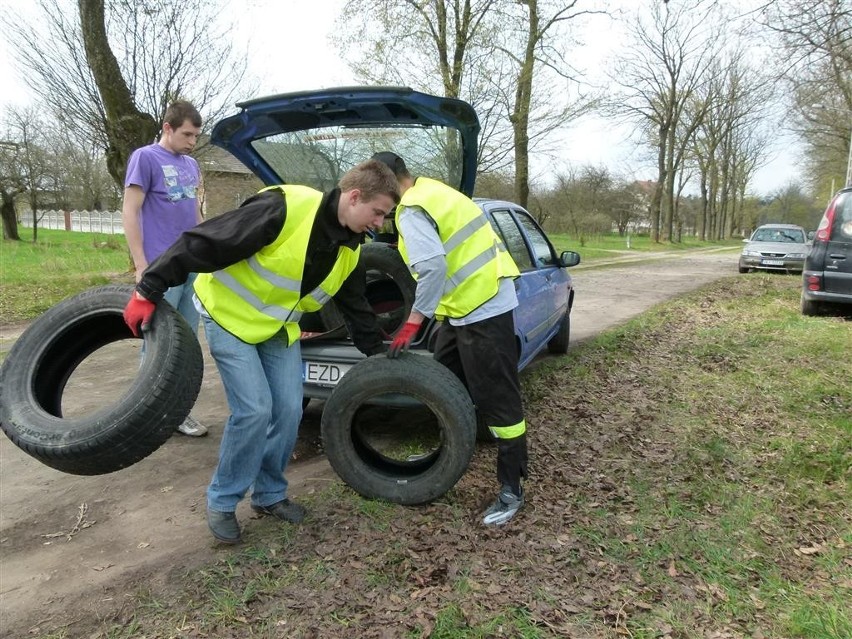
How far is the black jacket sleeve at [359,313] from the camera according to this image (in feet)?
10.8

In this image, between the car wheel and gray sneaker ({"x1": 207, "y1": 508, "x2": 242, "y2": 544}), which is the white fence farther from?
gray sneaker ({"x1": 207, "y1": 508, "x2": 242, "y2": 544})

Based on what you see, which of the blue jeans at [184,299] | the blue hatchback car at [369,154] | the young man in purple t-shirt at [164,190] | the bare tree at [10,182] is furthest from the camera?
the bare tree at [10,182]

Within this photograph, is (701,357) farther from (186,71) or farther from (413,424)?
(186,71)

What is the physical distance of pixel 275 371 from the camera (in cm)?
294

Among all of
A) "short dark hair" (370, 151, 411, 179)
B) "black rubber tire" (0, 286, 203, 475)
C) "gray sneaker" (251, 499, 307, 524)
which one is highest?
"short dark hair" (370, 151, 411, 179)

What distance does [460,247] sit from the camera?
304 centimetres

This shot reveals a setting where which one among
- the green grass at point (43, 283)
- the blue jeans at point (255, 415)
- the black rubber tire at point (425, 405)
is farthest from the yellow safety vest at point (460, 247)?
the green grass at point (43, 283)

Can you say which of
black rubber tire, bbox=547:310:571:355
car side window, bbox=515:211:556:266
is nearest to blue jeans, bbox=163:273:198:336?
car side window, bbox=515:211:556:266

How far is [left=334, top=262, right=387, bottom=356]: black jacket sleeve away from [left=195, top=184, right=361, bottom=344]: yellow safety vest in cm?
50

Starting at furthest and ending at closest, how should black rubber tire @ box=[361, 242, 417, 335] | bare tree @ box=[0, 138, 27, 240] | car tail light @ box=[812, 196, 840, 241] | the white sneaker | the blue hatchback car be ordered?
bare tree @ box=[0, 138, 27, 240], car tail light @ box=[812, 196, 840, 241], the white sneaker, black rubber tire @ box=[361, 242, 417, 335], the blue hatchback car

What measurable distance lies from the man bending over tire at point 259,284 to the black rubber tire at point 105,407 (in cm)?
17

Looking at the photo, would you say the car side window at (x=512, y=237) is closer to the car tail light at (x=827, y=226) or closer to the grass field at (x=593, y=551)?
the grass field at (x=593, y=551)

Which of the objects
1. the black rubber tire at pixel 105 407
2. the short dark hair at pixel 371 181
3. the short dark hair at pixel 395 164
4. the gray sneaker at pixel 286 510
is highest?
the short dark hair at pixel 395 164

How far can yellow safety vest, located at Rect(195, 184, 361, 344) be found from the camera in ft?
8.73
